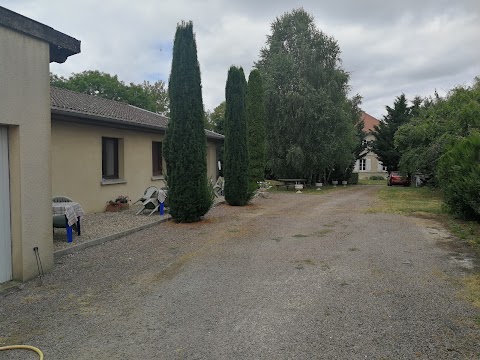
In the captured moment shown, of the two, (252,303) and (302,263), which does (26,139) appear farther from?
(302,263)

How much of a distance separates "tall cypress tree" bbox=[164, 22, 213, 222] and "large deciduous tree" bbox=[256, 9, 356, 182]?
1557 cm

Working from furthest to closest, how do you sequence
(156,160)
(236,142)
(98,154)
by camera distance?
(156,160)
(236,142)
(98,154)

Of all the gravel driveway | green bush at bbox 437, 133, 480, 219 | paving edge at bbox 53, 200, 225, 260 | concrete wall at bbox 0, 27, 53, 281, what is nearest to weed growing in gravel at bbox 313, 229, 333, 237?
the gravel driveway

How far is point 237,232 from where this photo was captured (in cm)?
902

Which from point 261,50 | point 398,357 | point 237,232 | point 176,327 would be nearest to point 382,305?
point 398,357

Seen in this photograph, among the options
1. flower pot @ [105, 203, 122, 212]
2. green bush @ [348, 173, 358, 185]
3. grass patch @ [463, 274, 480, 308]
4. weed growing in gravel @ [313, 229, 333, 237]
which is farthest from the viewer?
green bush @ [348, 173, 358, 185]

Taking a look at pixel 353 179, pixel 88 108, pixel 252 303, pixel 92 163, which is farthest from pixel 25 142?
pixel 353 179

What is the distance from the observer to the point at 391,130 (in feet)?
133

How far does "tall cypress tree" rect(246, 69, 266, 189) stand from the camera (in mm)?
17647

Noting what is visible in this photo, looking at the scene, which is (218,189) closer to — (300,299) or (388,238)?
(388,238)

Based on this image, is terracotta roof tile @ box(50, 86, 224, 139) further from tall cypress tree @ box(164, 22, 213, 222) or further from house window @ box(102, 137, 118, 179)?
tall cypress tree @ box(164, 22, 213, 222)

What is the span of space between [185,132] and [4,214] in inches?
222

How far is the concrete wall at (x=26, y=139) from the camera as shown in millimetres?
5043

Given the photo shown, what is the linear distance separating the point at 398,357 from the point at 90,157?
416 inches
